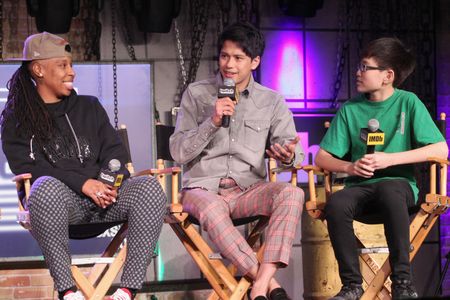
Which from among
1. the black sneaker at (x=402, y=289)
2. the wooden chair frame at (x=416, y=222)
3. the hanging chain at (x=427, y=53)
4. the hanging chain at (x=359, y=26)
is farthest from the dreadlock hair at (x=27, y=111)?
the hanging chain at (x=427, y=53)

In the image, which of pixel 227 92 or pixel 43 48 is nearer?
pixel 227 92

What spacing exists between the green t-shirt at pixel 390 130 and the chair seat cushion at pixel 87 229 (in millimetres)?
1143

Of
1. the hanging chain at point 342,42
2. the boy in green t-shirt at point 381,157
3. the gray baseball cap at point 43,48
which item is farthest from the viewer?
the hanging chain at point 342,42

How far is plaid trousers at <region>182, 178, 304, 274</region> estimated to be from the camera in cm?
363

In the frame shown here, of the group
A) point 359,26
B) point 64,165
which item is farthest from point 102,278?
point 359,26

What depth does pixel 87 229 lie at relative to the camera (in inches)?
149

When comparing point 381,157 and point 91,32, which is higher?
point 91,32

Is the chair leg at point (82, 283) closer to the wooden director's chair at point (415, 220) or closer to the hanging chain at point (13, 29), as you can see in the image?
the wooden director's chair at point (415, 220)

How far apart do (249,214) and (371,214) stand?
0.56m

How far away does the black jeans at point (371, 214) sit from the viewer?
145 inches

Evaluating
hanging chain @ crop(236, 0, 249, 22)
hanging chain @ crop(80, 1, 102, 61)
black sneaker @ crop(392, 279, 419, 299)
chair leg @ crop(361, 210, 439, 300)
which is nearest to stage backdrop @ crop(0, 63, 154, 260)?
hanging chain @ crop(80, 1, 102, 61)

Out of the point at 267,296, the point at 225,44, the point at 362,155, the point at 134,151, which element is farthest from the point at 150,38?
the point at 267,296

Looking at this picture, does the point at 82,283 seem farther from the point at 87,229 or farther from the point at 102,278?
the point at 87,229

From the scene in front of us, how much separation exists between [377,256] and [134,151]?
1.63 meters
